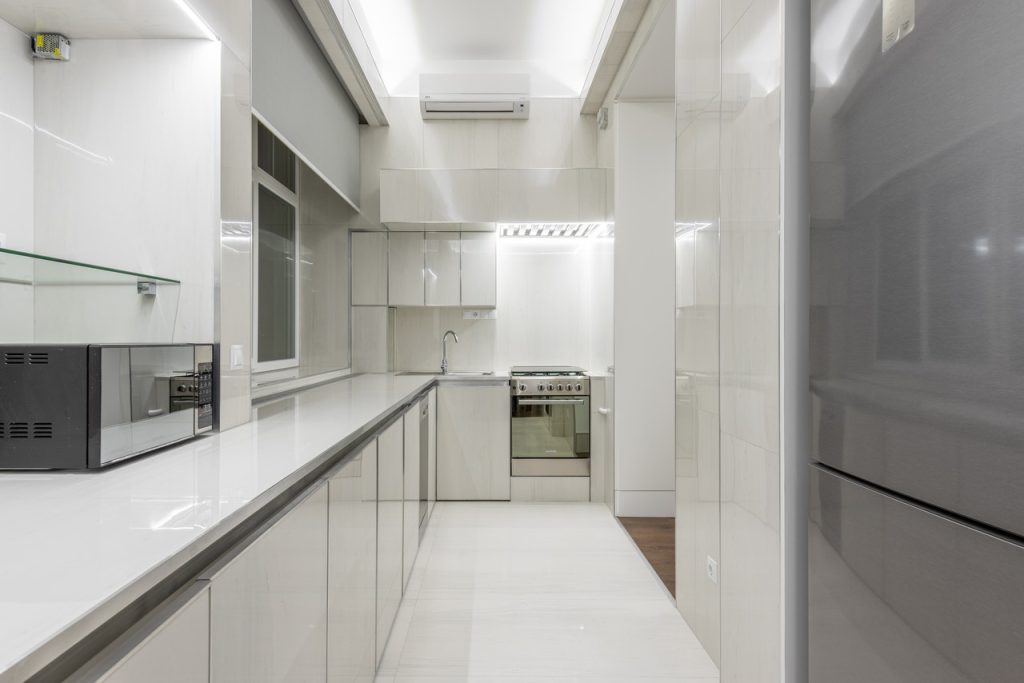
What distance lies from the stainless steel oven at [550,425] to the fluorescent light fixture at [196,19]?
9.12ft

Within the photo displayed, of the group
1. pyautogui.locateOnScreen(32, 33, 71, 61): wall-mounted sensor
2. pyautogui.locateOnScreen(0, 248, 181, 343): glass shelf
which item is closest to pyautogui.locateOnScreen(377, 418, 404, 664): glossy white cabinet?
pyautogui.locateOnScreen(0, 248, 181, 343): glass shelf

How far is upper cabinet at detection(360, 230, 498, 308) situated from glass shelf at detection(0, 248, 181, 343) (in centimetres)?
266

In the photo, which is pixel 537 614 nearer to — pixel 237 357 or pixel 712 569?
pixel 712 569

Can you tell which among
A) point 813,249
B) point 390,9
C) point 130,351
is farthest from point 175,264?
point 390,9

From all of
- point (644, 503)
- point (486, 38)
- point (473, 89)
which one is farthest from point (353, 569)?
point (486, 38)

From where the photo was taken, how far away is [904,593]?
964 millimetres

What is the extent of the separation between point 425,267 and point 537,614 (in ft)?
8.74

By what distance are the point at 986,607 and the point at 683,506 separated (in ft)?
4.63

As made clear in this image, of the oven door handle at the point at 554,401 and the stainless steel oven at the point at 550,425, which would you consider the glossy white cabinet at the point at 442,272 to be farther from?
the oven door handle at the point at 554,401

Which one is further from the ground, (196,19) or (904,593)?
(196,19)

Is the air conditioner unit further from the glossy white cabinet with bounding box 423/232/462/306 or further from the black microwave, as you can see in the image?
the black microwave

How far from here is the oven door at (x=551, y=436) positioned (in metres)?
4.00

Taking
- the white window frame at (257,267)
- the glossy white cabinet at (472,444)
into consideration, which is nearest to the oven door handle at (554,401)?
the glossy white cabinet at (472,444)

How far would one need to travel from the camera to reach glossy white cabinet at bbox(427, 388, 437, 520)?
3.66 metres
